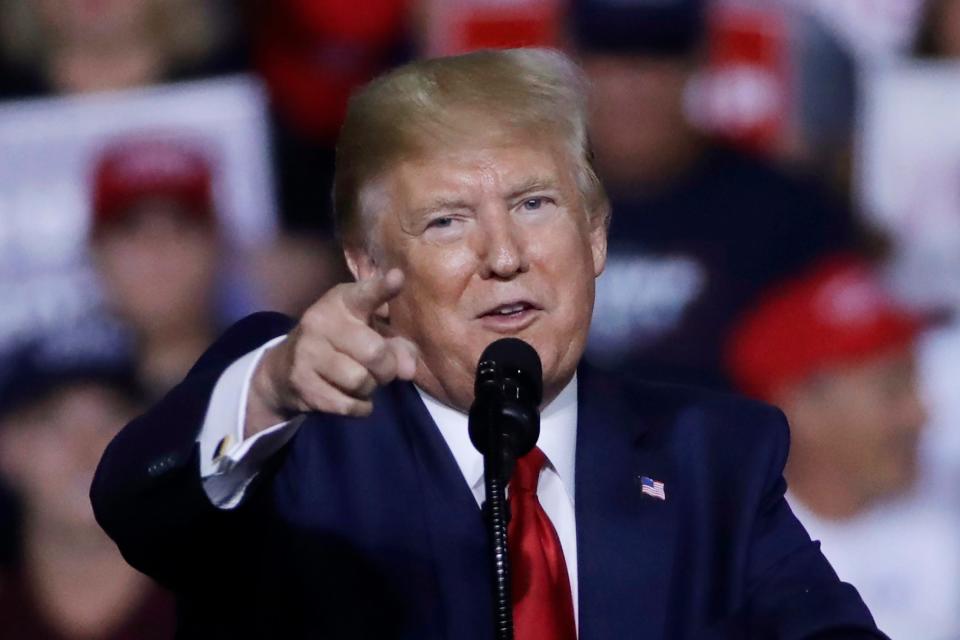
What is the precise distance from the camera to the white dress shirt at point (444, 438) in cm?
172

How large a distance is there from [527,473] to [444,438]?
11cm

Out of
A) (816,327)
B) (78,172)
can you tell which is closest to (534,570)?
(78,172)

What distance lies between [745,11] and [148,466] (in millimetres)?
2528

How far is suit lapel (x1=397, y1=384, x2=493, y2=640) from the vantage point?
1.93m

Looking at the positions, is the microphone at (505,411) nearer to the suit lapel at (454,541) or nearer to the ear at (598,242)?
the suit lapel at (454,541)

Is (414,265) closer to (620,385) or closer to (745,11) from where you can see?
(620,385)

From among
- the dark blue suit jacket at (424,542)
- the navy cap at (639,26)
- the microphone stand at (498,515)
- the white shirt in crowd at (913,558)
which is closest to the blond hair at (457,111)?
the dark blue suit jacket at (424,542)

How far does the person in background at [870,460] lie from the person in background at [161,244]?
140cm

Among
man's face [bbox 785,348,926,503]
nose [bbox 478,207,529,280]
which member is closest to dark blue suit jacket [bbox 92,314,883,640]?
nose [bbox 478,207,529,280]

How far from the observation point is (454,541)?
6.41 feet

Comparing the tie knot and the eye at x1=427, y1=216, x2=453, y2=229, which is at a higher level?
the eye at x1=427, y1=216, x2=453, y2=229

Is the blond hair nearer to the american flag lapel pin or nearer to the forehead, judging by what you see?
the forehead

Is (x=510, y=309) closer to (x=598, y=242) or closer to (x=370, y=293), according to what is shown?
(x=598, y=242)

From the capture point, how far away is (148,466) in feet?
5.76
